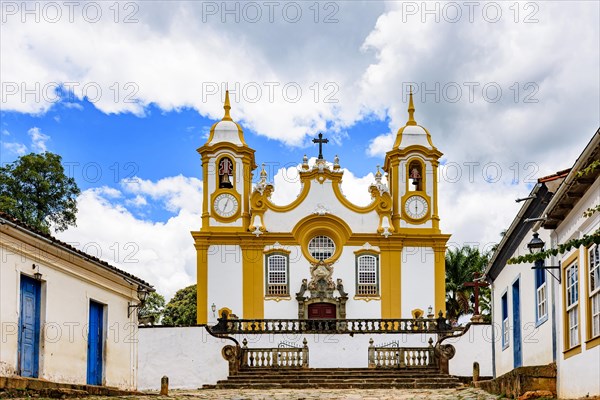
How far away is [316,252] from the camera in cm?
4047

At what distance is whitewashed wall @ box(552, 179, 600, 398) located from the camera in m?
12.6

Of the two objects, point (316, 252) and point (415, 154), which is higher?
point (415, 154)

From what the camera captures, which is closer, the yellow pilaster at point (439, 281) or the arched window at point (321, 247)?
the yellow pilaster at point (439, 281)

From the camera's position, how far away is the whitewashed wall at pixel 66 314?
1612 cm

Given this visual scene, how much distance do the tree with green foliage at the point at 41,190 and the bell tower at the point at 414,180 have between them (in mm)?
13482

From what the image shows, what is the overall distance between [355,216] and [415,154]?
360 centimetres

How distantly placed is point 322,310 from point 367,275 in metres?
2.33

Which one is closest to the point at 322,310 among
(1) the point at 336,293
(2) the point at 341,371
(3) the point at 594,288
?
(1) the point at 336,293

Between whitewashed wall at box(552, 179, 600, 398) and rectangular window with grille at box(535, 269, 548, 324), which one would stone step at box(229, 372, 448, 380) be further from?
whitewashed wall at box(552, 179, 600, 398)

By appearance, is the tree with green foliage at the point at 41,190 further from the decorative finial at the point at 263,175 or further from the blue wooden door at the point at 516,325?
the blue wooden door at the point at 516,325

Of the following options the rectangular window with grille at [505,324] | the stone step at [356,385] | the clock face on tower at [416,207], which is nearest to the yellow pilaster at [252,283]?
the clock face on tower at [416,207]

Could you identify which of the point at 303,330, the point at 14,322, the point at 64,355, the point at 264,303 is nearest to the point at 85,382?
the point at 64,355

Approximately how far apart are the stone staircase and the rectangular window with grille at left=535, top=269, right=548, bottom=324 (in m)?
7.86

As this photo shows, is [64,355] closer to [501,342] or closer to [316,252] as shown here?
[501,342]
